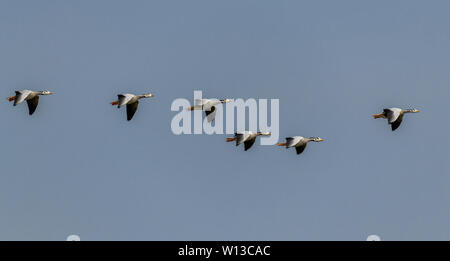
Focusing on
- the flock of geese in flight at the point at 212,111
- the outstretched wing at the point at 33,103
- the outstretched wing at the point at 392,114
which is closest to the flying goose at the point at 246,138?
the flock of geese in flight at the point at 212,111

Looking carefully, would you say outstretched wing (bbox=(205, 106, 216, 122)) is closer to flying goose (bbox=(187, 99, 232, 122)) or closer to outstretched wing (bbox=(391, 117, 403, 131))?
flying goose (bbox=(187, 99, 232, 122))

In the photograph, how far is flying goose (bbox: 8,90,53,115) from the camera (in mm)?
188875

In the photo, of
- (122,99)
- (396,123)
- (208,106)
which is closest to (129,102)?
(122,99)

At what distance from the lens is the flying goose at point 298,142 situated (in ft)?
633

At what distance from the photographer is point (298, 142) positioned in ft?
634

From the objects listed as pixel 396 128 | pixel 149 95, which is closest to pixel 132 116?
pixel 149 95

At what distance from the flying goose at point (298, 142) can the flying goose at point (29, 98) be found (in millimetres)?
31641

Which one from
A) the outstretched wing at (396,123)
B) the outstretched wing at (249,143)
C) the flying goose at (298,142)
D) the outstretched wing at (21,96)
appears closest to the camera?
the outstretched wing at (396,123)

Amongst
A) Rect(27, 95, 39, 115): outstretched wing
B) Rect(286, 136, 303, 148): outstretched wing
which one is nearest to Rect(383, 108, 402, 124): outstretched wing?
Rect(286, 136, 303, 148): outstretched wing

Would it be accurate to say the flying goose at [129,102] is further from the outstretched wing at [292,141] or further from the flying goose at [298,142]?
the outstretched wing at [292,141]

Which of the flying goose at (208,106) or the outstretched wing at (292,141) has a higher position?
the flying goose at (208,106)
